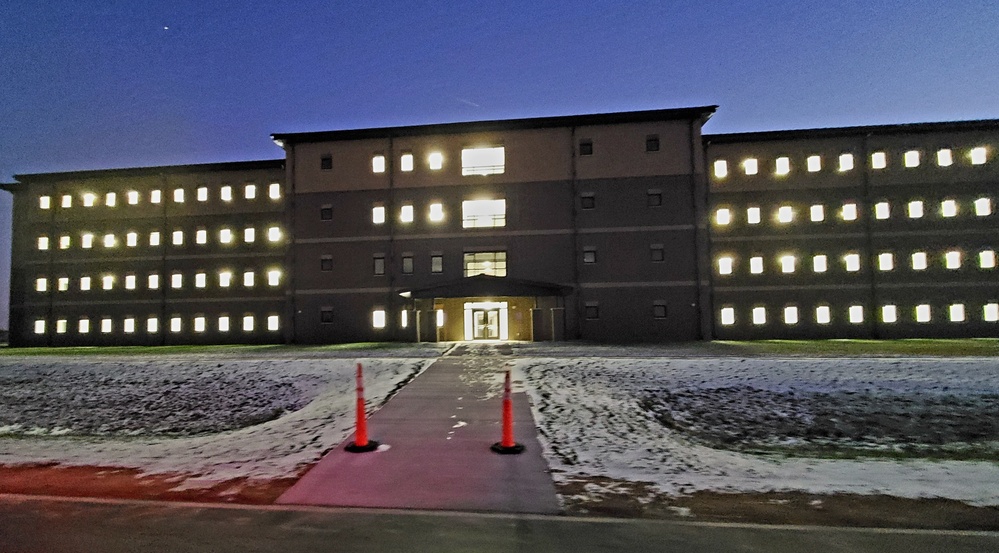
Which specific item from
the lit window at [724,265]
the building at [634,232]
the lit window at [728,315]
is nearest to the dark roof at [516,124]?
the building at [634,232]

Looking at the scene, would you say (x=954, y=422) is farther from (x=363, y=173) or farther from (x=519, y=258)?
(x=363, y=173)

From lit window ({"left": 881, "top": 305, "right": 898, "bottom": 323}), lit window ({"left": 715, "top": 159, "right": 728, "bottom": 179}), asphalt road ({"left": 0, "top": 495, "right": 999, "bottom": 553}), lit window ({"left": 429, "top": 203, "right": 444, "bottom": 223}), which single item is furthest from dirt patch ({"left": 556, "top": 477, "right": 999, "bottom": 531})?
lit window ({"left": 881, "top": 305, "right": 898, "bottom": 323})

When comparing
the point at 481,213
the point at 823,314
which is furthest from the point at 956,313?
the point at 481,213

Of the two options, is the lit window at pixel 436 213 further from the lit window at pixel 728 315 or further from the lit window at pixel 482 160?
the lit window at pixel 728 315

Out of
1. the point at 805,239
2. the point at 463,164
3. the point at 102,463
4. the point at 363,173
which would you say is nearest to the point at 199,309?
the point at 363,173

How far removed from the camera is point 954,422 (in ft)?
31.9

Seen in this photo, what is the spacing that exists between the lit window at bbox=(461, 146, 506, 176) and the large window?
17.5ft

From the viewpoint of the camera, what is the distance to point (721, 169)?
103ft

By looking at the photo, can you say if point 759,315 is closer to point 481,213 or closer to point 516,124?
point 481,213

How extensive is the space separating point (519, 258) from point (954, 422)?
74.1 ft

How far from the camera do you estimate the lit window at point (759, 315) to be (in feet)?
99.8

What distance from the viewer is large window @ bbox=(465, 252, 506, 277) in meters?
30.8

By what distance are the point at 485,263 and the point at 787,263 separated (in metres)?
19.1

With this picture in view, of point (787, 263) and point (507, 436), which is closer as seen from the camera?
point (507, 436)
